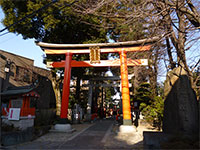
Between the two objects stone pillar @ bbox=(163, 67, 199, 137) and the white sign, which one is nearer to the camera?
stone pillar @ bbox=(163, 67, 199, 137)

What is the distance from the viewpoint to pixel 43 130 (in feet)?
26.6

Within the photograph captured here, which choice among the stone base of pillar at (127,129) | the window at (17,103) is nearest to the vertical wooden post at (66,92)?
the window at (17,103)

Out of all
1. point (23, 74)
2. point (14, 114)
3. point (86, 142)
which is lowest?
point (86, 142)

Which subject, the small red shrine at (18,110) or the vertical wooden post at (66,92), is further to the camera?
the vertical wooden post at (66,92)

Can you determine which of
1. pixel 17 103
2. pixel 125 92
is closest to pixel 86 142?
pixel 17 103

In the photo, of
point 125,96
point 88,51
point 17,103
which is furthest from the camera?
point 88,51

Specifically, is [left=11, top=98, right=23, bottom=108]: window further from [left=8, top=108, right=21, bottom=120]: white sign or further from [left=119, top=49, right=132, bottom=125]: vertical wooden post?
[left=119, top=49, right=132, bottom=125]: vertical wooden post

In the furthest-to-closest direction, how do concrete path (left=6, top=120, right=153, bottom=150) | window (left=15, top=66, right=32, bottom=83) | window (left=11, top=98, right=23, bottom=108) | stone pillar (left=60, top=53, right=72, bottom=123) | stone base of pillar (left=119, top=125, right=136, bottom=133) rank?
window (left=15, top=66, right=32, bottom=83)
stone pillar (left=60, top=53, right=72, bottom=123)
stone base of pillar (left=119, top=125, right=136, bottom=133)
window (left=11, top=98, right=23, bottom=108)
concrete path (left=6, top=120, right=153, bottom=150)

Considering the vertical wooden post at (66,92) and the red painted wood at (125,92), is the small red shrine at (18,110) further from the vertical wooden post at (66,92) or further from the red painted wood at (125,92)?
the red painted wood at (125,92)

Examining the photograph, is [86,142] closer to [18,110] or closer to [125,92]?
[18,110]

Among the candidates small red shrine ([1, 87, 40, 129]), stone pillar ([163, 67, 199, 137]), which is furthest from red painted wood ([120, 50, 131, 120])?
small red shrine ([1, 87, 40, 129])

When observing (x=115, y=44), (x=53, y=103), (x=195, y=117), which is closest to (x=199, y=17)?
(x=195, y=117)

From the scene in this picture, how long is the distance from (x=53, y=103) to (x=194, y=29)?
16.8 meters

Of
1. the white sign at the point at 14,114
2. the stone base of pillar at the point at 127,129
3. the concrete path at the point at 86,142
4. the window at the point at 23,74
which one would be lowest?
the concrete path at the point at 86,142
